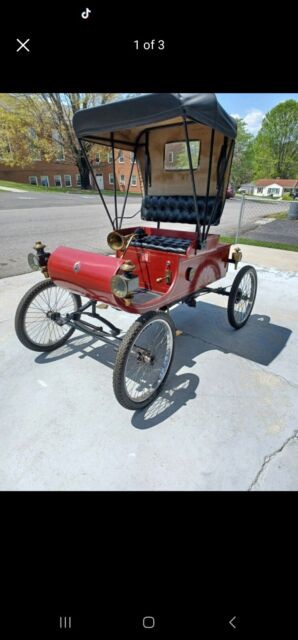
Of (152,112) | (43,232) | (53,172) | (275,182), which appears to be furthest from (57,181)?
(275,182)

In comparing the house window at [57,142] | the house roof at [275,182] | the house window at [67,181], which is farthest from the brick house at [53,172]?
the house roof at [275,182]

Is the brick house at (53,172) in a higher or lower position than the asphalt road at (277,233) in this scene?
higher

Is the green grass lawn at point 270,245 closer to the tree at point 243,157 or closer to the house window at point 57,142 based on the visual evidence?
the house window at point 57,142

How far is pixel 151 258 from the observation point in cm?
314

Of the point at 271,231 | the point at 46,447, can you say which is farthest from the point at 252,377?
the point at 271,231

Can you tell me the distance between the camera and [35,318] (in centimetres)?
364

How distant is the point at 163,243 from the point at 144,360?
63.4 inches

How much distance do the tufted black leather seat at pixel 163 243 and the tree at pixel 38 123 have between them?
23286 mm

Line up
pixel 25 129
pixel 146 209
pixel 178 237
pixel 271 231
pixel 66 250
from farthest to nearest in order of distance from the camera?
pixel 25 129 < pixel 271 231 < pixel 146 209 < pixel 178 237 < pixel 66 250

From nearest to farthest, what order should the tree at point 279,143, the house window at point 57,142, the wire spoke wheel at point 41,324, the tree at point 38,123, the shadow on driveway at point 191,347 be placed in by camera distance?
1. the shadow on driveway at point 191,347
2. the wire spoke wheel at point 41,324
3. the tree at point 38,123
4. the house window at point 57,142
5. the tree at point 279,143

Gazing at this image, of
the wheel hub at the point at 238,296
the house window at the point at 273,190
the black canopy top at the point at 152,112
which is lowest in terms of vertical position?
the house window at the point at 273,190

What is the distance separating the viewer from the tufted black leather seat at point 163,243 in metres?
3.24
